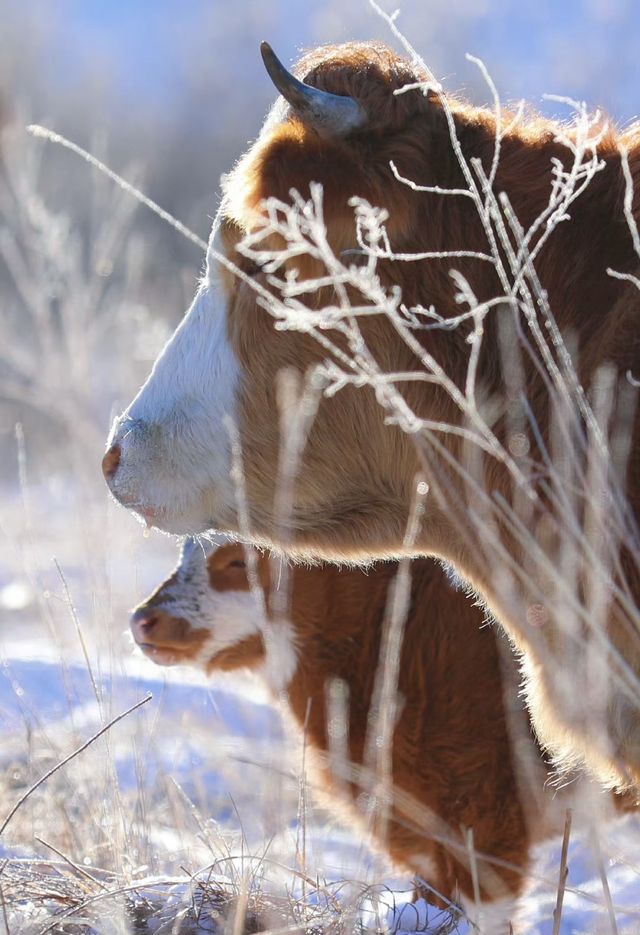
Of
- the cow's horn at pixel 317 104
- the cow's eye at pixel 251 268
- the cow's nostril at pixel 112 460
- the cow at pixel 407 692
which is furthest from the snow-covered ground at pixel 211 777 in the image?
the cow's horn at pixel 317 104

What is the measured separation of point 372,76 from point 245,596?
284 cm

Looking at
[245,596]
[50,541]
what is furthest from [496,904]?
[50,541]

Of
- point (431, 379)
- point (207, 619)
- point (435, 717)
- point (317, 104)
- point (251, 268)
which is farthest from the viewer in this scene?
point (207, 619)

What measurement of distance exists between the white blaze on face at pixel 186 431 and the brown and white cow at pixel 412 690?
1.19 m

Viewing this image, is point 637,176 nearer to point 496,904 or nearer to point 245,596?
point 496,904

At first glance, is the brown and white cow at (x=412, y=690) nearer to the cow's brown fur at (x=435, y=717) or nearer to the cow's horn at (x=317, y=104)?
the cow's brown fur at (x=435, y=717)

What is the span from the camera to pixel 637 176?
2.36 metres

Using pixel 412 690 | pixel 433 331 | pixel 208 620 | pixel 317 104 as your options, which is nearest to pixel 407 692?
pixel 412 690

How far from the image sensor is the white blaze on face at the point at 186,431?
278 cm

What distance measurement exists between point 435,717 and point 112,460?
1890mm

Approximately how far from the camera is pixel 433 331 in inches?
100

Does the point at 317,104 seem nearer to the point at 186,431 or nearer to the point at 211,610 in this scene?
the point at 186,431

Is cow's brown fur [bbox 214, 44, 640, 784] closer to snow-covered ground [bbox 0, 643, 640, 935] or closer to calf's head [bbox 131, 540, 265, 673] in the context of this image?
snow-covered ground [bbox 0, 643, 640, 935]

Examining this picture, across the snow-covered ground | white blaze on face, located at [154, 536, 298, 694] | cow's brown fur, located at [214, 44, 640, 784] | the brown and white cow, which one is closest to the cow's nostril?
cow's brown fur, located at [214, 44, 640, 784]
